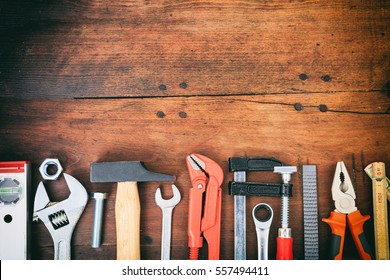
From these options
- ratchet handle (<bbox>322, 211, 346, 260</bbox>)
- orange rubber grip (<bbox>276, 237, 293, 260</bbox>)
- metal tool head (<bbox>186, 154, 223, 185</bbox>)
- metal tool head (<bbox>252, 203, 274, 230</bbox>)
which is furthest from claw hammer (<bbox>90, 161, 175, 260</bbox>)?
ratchet handle (<bbox>322, 211, 346, 260</bbox>)

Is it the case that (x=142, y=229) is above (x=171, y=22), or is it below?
below

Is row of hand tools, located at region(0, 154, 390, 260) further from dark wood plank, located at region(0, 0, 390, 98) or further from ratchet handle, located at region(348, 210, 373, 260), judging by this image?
dark wood plank, located at region(0, 0, 390, 98)

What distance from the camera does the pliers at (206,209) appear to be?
71.3 inches

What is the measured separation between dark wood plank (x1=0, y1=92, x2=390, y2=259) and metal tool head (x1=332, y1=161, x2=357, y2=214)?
5 centimetres

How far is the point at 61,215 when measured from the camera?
187 centimetres

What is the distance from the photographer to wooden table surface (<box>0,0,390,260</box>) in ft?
6.23

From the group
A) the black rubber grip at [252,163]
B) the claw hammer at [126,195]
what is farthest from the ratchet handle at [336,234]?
the claw hammer at [126,195]

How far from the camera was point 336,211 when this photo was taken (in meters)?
1.79

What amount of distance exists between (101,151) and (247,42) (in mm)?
762

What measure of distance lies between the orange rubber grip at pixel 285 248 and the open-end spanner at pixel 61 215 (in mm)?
788
